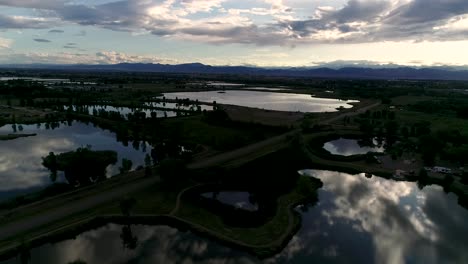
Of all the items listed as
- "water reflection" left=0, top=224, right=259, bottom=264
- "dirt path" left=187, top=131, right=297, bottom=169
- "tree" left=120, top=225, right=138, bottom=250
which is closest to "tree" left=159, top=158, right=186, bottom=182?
"dirt path" left=187, top=131, right=297, bottom=169

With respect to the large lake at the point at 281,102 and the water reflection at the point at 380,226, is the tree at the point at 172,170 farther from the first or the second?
the large lake at the point at 281,102

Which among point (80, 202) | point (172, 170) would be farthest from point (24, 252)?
point (172, 170)

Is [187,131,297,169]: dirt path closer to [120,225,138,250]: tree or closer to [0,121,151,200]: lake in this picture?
[0,121,151,200]: lake

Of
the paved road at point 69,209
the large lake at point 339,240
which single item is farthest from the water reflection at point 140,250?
the paved road at point 69,209

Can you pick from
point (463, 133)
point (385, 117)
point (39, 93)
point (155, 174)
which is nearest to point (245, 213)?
point (155, 174)

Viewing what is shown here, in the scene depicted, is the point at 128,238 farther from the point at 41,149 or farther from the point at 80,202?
the point at 41,149
